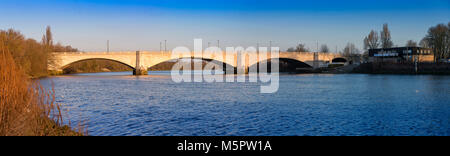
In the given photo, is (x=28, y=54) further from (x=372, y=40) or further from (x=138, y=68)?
(x=372, y=40)

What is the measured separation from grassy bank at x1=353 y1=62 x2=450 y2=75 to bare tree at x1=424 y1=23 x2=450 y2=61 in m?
15.2

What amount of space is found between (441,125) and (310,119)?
5.00 meters

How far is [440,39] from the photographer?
7494 cm

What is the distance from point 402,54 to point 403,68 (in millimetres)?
19581

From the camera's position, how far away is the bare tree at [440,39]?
246ft

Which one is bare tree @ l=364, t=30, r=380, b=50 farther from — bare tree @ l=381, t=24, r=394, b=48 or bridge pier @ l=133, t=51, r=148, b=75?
bridge pier @ l=133, t=51, r=148, b=75

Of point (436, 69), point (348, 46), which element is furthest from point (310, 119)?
point (348, 46)

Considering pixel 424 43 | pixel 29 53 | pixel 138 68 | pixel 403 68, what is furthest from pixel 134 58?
pixel 424 43

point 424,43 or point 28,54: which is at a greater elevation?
point 424,43

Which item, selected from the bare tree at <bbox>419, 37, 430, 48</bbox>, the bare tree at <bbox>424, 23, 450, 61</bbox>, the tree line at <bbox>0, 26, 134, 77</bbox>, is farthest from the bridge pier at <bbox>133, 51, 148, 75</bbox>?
the bare tree at <bbox>419, 37, 430, 48</bbox>

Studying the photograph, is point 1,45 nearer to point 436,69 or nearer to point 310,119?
point 310,119
